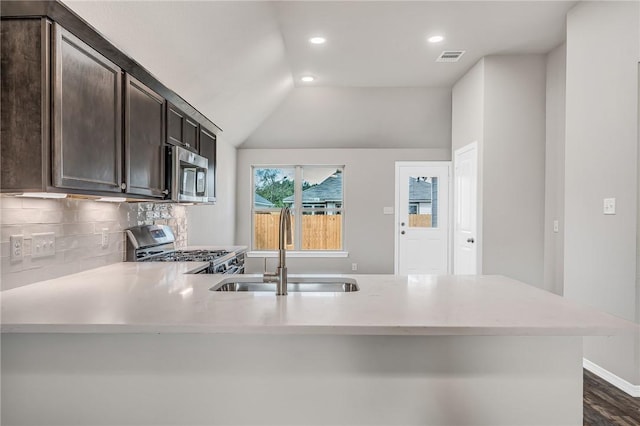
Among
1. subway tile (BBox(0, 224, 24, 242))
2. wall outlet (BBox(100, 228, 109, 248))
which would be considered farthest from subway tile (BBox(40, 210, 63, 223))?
wall outlet (BBox(100, 228, 109, 248))

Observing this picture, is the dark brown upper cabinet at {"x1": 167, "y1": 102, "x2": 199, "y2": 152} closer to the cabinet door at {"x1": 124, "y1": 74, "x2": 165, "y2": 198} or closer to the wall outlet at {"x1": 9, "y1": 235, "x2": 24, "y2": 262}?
the cabinet door at {"x1": 124, "y1": 74, "x2": 165, "y2": 198}

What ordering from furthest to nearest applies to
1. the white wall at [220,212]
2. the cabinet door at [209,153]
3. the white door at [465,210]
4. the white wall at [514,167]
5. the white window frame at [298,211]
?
the white window frame at [298,211], the white door at [465,210], the white wall at [220,212], the white wall at [514,167], the cabinet door at [209,153]

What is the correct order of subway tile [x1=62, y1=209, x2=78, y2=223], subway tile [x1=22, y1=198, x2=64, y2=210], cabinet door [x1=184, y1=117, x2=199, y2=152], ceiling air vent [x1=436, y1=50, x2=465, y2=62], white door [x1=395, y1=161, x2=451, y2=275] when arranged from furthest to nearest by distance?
white door [x1=395, y1=161, x2=451, y2=275], ceiling air vent [x1=436, y1=50, x2=465, y2=62], cabinet door [x1=184, y1=117, x2=199, y2=152], subway tile [x1=62, y1=209, x2=78, y2=223], subway tile [x1=22, y1=198, x2=64, y2=210]

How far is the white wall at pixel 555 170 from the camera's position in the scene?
415 centimetres

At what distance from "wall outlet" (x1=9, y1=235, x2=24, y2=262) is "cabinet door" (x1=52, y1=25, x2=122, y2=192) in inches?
15.6

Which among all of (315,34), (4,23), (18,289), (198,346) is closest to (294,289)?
(198,346)

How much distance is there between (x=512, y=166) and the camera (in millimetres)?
4465

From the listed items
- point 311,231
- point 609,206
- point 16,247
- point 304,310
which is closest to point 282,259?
point 304,310

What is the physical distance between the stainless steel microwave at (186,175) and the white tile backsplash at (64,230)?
42 centimetres

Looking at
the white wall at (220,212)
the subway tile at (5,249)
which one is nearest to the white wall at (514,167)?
the white wall at (220,212)

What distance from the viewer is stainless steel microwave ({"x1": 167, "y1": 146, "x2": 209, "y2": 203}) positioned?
2.83m

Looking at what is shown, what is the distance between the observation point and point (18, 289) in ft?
6.08

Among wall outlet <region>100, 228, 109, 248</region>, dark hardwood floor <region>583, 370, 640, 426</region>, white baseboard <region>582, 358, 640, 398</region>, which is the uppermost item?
wall outlet <region>100, 228, 109, 248</region>

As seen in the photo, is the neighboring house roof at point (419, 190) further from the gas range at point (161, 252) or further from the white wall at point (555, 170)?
the gas range at point (161, 252)
